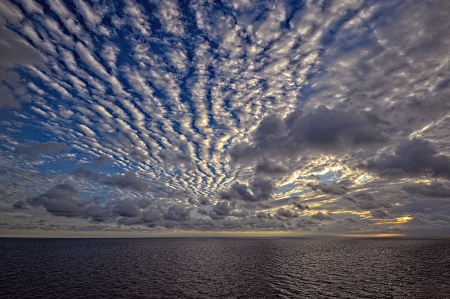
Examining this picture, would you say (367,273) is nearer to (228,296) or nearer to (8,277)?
(228,296)

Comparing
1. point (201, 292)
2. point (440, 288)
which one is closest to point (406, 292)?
point (440, 288)

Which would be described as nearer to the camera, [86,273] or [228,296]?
[228,296]

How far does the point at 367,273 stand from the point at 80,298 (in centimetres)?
7227

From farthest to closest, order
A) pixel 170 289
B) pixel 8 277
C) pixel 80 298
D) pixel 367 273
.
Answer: pixel 367 273 < pixel 8 277 < pixel 170 289 < pixel 80 298

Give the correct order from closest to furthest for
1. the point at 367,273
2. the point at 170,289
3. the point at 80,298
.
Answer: the point at 80,298, the point at 170,289, the point at 367,273

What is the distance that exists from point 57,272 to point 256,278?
5963cm

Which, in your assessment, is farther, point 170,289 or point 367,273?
point 367,273

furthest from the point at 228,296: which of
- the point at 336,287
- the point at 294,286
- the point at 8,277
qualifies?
the point at 8,277

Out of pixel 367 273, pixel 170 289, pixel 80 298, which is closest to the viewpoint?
pixel 80 298

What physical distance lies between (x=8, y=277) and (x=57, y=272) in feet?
35.0

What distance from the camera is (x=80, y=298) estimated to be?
39.9 m

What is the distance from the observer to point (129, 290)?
44.6 meters

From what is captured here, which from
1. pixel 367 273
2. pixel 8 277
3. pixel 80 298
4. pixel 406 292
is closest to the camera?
pixel 80 298

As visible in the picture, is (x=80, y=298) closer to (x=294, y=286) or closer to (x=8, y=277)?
(x=8, y=277)
